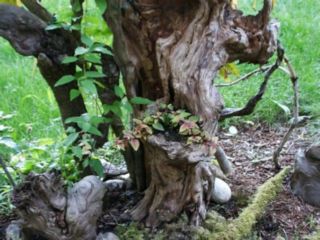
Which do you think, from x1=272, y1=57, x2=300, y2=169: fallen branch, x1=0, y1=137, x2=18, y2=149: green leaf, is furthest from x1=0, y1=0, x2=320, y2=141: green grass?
x1=0, y1=137, x2=18, y2=149: green leaf

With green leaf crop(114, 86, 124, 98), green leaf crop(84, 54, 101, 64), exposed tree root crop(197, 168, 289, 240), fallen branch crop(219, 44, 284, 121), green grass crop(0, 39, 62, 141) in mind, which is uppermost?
green leaf crop(84, 54, 101, 64)

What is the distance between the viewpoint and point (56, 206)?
1.40 m

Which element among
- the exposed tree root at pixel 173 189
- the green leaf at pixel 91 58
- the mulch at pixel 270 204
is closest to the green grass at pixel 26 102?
the mulch at pixel 270 204

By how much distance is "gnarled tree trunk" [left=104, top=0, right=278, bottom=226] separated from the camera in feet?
4.62

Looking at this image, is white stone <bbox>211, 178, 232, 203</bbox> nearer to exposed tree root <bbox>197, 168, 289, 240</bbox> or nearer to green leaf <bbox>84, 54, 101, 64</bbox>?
exposed tree root <bbox>197, 168, 289, 240</bbox>

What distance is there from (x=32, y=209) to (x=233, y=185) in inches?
28.3

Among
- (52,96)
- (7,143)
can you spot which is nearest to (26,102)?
(52,96)

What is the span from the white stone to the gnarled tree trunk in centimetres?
19

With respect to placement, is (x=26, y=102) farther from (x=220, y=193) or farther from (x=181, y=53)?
(x=181, y=53)

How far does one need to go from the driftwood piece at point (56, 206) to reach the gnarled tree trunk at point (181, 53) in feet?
0.63

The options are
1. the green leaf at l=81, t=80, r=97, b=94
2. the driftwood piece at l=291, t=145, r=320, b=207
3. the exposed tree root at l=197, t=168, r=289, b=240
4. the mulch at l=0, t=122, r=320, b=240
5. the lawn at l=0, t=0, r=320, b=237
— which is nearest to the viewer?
the green leaf at l=81, t=80, r=97, b=94

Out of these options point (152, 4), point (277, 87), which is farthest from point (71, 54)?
point (277, 87)

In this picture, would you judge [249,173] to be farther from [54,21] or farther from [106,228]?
[54,21]

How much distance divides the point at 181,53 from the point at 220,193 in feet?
1.71
